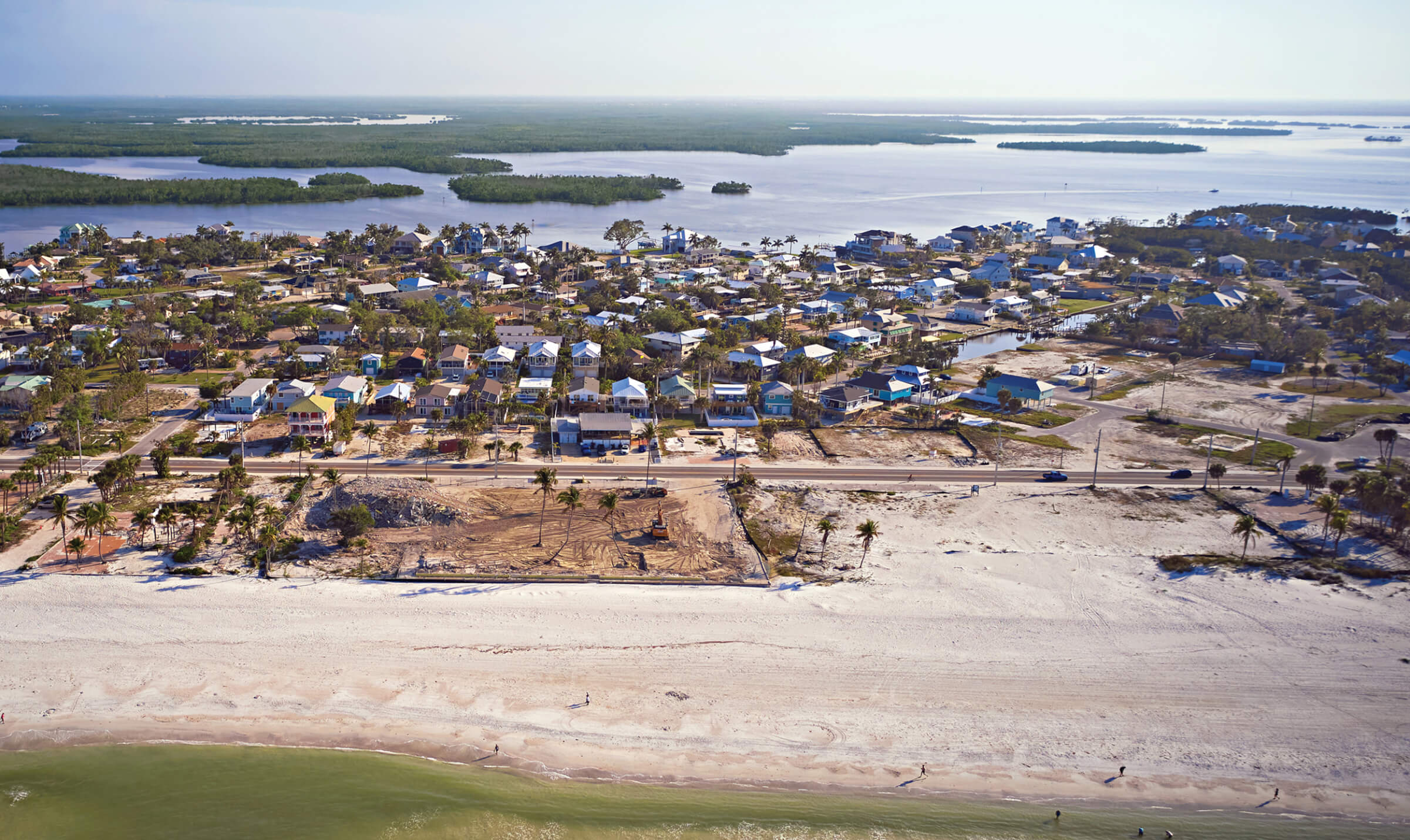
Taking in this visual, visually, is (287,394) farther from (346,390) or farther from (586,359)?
(586,359)

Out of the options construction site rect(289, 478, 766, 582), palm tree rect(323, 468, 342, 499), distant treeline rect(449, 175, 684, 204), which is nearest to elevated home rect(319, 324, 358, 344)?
palm tree rect(323, 468, 342, 499)

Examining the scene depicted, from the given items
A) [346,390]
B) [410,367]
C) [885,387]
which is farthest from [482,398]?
[885,387]

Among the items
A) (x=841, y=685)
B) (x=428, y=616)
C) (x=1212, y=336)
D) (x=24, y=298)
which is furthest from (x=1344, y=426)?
(x=24, y=298)

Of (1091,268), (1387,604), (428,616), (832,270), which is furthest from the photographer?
(1091,268)

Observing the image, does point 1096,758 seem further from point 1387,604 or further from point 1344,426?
point 1344,426

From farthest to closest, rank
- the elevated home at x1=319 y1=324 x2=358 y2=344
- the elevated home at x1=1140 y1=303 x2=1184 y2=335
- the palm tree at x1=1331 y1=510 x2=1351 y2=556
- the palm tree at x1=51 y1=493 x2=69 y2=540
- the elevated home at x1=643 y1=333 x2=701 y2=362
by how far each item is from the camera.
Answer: the elevated home at x1=1140 y1=303 x2=1184 y2=335
the elevated home at x1=319 y1=324 x2=358 y2=344
the elevated home at x1=643 y1=333 x2=701 y2=362
the palm tree at x1=1331 y1=510 x2=1351 y2=556
the palm tree at x1=51 y1=493 x2=69 y2=540

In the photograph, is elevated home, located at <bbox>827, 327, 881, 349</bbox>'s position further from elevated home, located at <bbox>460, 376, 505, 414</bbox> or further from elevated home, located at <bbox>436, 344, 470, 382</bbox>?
elevated home, located at <bbox>436, 344, 470, 382</bbox>
